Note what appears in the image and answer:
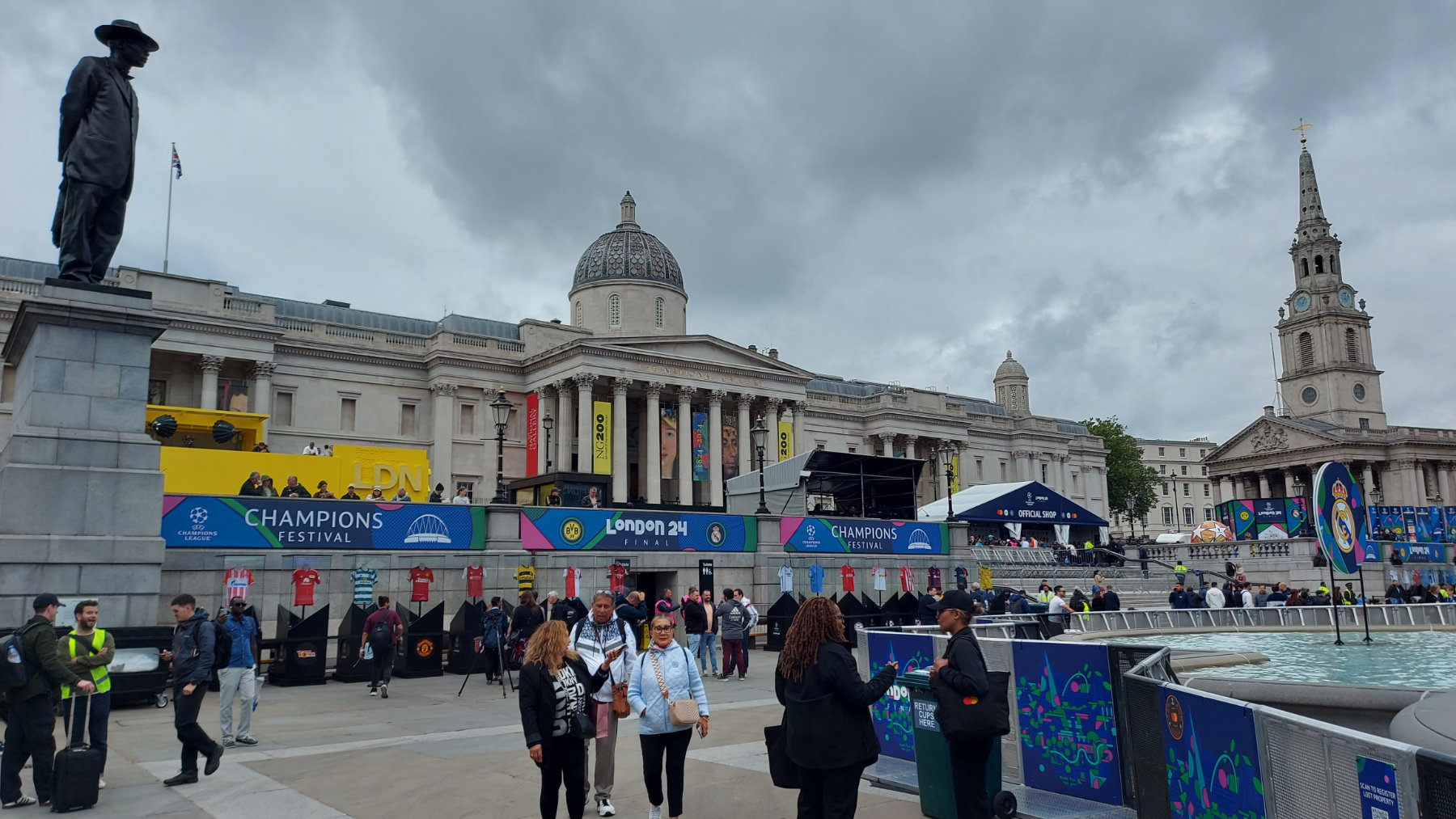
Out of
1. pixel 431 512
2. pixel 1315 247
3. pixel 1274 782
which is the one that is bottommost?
pixel 1274 782

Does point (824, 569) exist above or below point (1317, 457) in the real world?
below

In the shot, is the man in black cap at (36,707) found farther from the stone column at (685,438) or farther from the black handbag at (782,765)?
the stone column at (685,438)

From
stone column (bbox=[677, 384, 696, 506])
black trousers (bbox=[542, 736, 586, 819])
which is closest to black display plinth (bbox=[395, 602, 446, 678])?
black trousers (bbox=[542, 736, 586, 819])

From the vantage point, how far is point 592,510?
2672cm

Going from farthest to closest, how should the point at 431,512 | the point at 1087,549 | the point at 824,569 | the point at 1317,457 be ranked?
the point at 1317,457
the point at 1087,549
the point at 824,569
the point at 431,512

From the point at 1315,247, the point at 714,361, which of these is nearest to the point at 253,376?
the point at 714,361

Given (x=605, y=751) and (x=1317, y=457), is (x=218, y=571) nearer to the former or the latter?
(x=605, y=751)

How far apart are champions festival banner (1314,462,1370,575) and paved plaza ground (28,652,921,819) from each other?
839 cm

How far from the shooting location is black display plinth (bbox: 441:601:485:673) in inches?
818

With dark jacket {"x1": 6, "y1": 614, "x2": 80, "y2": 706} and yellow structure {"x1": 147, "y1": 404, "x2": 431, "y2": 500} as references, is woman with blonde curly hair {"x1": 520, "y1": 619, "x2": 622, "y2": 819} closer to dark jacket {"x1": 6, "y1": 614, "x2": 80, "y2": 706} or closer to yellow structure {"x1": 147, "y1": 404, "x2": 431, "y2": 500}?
dark jacket {"x1": 6, "y1": 614, "x2": 80, "y2": 706}

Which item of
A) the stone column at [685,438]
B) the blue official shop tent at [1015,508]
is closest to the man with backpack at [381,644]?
the blue official shop tent at [1015,508]

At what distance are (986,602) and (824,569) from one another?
701 cm

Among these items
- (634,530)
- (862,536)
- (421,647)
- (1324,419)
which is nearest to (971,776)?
(421,647)

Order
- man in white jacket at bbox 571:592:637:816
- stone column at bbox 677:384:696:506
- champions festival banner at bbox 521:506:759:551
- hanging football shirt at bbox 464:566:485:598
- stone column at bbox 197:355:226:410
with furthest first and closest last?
stone column at bbox 677:384:696:506
stone column at bbox 197:355:226:410
champions festival banner at bbox 521:506:759:551
hanging football shirt at bbox 464:566:485:598
man in white jacket at bbox 571:592:637:816
